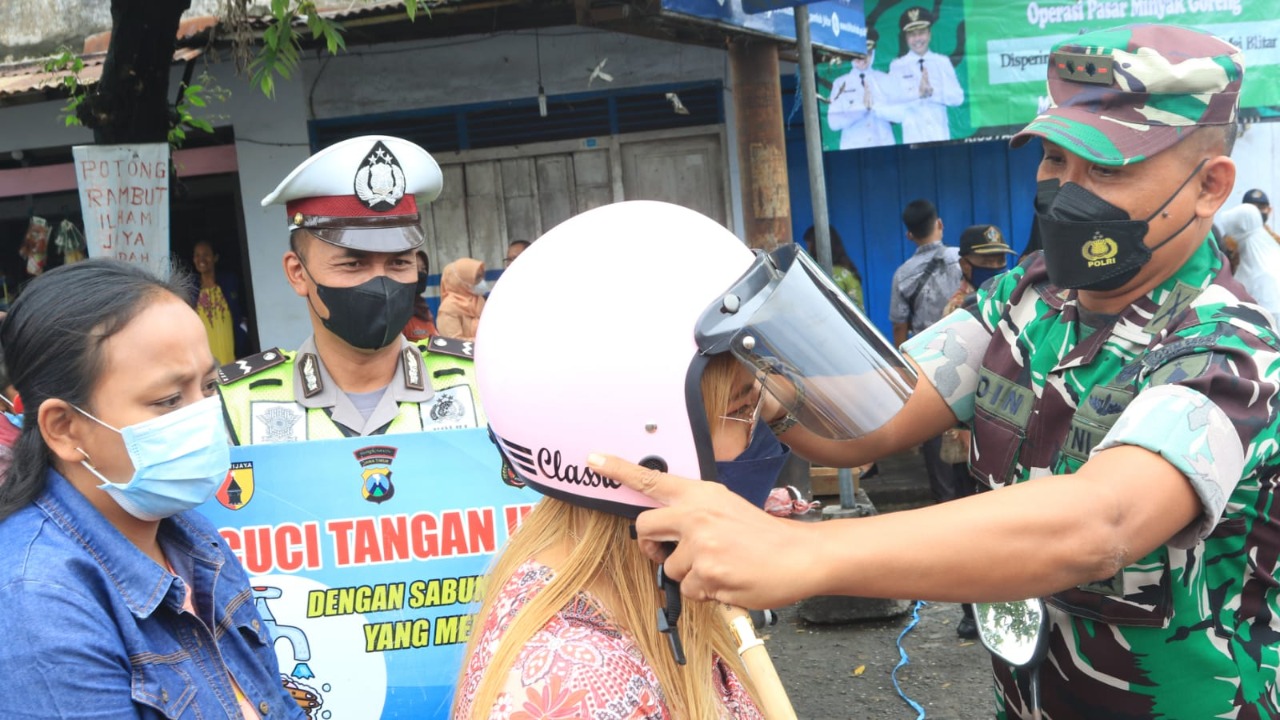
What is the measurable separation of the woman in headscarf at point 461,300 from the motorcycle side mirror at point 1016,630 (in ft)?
15.7

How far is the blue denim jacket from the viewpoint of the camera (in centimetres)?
165

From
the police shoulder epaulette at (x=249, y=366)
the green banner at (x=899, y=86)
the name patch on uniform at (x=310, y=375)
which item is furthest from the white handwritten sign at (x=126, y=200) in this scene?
the green banner at (x=899, y=86)

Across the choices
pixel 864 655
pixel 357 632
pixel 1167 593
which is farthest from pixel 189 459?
pixel 864 655

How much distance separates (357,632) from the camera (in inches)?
95.3

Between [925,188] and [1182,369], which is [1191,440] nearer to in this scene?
[1182,369]

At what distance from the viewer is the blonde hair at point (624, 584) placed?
1.46 meters

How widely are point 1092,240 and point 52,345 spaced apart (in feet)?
6.38

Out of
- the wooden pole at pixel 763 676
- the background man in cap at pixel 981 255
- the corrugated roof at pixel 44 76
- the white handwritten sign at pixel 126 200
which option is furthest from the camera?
the corrugated roof at pixel 44 76

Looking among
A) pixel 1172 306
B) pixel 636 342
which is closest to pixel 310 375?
pixel 636 342

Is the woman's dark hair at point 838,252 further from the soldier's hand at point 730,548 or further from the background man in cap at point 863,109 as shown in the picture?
the soldier's hand at point 730,548

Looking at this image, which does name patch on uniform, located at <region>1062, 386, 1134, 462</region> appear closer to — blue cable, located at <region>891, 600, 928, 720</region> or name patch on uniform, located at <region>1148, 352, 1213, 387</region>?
name patch on uniform, located at <region>1148, 352, 1213, 387</region>

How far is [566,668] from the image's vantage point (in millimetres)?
1294

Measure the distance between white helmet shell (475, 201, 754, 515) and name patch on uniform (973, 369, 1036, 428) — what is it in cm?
89

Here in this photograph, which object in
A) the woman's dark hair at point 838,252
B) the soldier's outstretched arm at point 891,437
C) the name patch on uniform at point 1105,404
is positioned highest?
the name patch on uniform at point 1105,404
